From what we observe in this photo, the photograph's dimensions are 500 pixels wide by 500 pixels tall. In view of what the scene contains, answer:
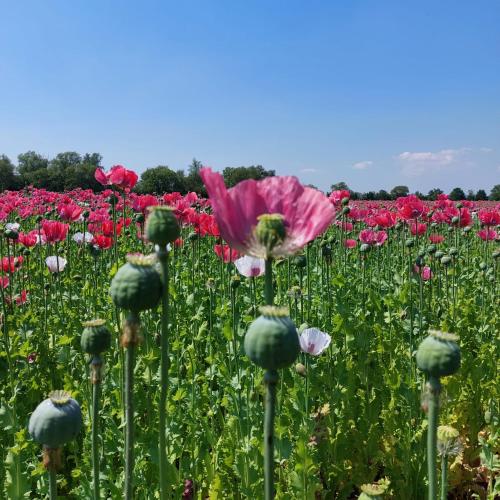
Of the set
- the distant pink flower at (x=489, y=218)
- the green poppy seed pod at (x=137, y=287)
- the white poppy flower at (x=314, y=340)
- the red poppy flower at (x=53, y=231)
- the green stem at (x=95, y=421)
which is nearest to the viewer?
the green poppy seed pod at (x=137, y=287)

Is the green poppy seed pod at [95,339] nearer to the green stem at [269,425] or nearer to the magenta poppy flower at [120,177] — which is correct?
the green stem at [269,425]

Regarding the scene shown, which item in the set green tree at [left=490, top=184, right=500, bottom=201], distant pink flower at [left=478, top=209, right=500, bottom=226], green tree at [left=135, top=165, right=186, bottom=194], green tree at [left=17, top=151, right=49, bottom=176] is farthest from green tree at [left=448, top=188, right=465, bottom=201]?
green tree at [left=17, top=151, right=49, bottom=176]

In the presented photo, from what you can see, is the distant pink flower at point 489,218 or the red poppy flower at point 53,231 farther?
the distant pink flower at point 489,218

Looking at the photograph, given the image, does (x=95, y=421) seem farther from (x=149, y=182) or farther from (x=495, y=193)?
(x=495, y=193)

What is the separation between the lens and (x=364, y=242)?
14.9ft

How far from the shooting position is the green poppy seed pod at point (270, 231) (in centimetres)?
85

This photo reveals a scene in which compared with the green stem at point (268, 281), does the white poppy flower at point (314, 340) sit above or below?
below

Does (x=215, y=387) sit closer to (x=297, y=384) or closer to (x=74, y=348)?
(x=297, y=384)

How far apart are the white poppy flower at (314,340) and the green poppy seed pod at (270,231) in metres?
1.58

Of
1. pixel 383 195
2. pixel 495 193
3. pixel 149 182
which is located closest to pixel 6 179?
pixel 149 182

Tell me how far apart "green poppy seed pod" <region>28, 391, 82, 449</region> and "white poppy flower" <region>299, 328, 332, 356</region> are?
4.90 ft

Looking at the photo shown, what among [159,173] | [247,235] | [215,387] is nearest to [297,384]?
[215,387]

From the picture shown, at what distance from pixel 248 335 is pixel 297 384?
1.92 metres

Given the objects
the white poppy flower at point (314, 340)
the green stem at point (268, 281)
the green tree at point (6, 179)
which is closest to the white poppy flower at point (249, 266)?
the white poppy flower at point (314, 340)
